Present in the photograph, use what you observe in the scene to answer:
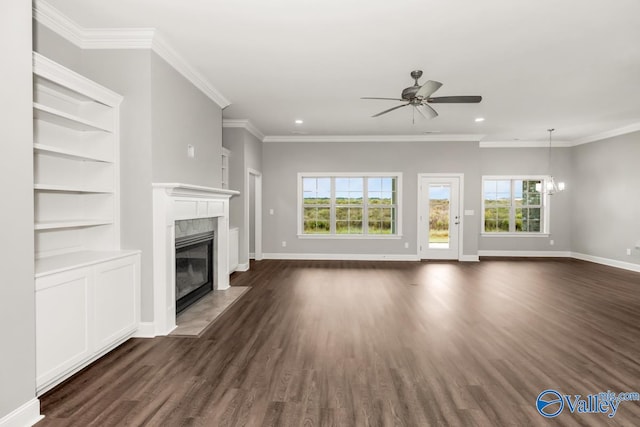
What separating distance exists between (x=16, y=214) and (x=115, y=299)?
1.26 meters

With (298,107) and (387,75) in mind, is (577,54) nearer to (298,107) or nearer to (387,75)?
(387,75)

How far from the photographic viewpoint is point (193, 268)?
4.48m

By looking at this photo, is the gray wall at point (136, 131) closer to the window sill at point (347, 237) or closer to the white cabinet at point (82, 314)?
the white cabinet at point (82, 314)

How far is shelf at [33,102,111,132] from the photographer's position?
2618 mm

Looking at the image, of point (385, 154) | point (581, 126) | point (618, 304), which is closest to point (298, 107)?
point (385, 154)

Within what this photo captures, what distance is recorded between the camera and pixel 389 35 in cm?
327

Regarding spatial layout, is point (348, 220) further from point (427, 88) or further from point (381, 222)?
point (427, 88)

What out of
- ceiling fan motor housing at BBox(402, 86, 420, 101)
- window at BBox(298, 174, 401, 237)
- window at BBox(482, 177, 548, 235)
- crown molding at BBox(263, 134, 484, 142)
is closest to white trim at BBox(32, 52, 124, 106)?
ceiling fan motor housing at BBox(402, 86, 420, 101)

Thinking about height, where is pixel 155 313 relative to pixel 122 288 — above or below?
below

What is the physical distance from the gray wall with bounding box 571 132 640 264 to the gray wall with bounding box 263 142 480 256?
8.54 feet

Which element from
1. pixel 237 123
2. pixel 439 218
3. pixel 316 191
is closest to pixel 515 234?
pixel 439 218

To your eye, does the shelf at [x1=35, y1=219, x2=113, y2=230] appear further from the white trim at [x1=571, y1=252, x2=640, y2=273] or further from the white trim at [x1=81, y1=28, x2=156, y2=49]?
the white trim at [x1=571, y1=252, x2=640, y2=273]

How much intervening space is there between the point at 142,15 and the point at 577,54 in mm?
4420

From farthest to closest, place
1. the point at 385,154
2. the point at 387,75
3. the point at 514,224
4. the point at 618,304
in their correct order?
1. the point at 514,224
2. the point at 385,154
3. the point at 618,304
4. the point at 387,75
